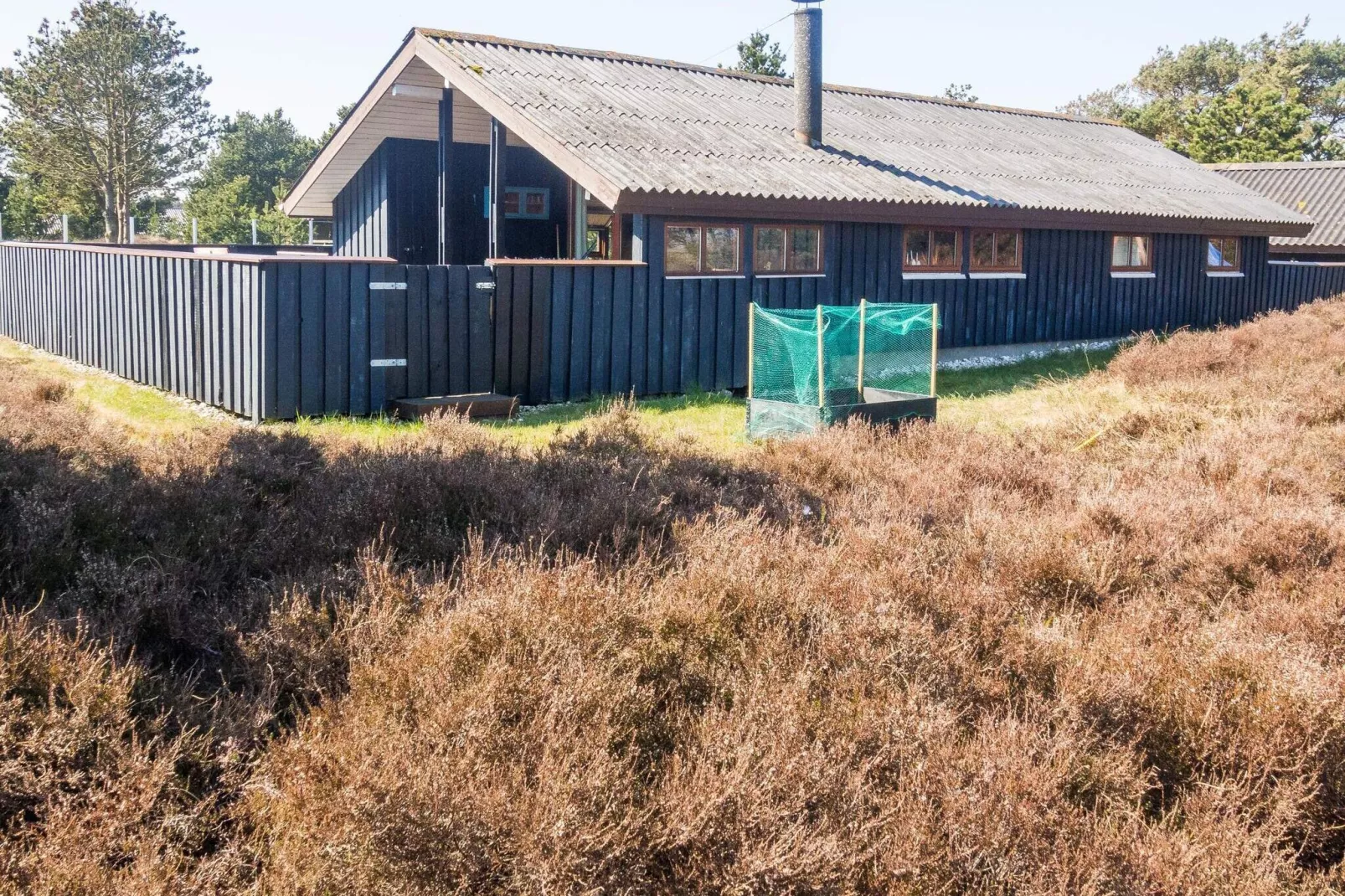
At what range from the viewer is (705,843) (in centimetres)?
337

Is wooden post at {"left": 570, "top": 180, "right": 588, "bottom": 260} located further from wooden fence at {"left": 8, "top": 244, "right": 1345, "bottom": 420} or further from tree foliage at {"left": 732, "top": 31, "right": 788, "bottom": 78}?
tree foliage at {"left": 732, "top": 31, "right": 788, "bottom": 78}

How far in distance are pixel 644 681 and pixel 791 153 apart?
1359cm

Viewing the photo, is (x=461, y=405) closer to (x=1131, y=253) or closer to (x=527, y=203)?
(x=527, y=203)

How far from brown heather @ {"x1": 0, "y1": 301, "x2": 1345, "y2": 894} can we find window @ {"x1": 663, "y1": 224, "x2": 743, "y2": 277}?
269 inches

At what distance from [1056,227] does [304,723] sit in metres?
16.8

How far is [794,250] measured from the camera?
15734mm

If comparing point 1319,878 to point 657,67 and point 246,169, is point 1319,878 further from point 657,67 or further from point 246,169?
point 246,169

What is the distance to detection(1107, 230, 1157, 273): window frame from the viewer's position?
20.5 metres

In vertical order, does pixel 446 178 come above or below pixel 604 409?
above

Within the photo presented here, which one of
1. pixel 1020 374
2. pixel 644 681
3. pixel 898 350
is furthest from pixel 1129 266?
pixel 644 681

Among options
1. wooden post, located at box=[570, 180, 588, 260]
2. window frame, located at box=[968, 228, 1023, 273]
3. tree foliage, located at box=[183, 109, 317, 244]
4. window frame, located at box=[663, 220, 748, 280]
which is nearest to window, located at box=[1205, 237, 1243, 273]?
window frame, located at box=[968, 228, 1023, 273]

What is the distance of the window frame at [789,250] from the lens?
15219 mm

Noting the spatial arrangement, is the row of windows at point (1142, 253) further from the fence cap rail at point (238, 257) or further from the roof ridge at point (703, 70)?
the fence cap rail at point (238, 257)

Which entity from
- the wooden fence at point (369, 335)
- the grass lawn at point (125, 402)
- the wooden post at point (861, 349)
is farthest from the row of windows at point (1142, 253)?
the grass lawn at point (125, 402)
